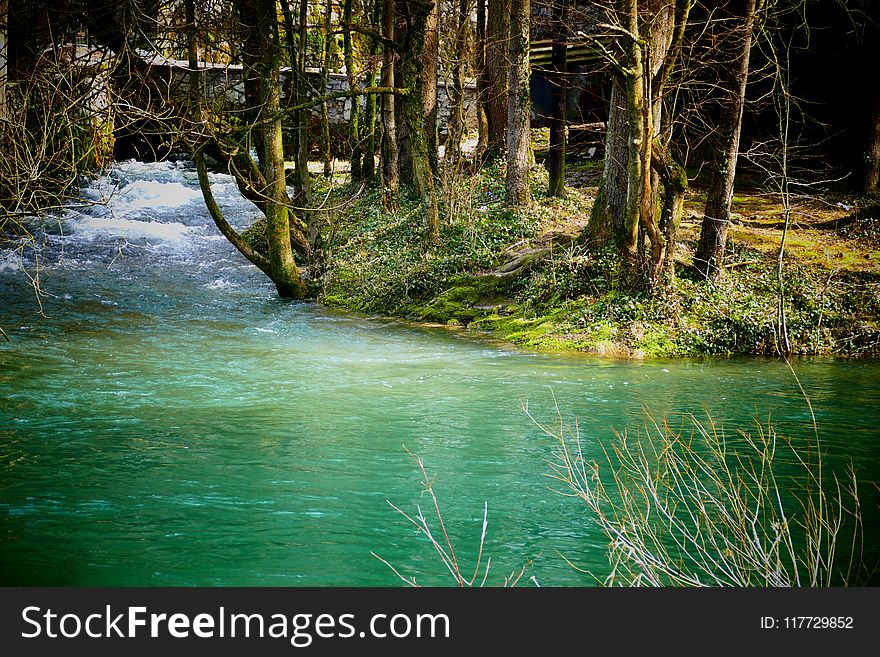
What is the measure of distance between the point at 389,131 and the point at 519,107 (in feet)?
14.4

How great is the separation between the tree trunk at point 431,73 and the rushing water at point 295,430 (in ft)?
16.0

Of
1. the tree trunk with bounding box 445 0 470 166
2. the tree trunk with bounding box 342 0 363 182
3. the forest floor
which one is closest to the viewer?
the forest floor

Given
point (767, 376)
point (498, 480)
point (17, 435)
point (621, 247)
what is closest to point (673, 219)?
point (621, 247)

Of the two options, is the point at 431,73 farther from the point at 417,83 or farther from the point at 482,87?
the point at 482,87

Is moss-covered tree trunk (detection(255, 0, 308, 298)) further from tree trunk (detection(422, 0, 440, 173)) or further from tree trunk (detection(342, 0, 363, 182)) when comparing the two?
tree trunk (detection(342, 0, 363, 182))

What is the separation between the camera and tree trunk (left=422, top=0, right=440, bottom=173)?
58.9 ft

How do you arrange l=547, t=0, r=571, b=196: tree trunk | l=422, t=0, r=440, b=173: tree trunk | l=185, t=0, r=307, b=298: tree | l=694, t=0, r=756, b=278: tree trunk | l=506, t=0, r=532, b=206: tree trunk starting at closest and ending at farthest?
l=694, t=0, r=756, b=278: tree trunk → l=185, t=0, r=307, b=298: tree → l=422, t=0, r=440, b=173: tree trunk → l=506, t=0, r=532, b=206: tree trunk → l=547, t=0, r=571, b=196: tree trunk

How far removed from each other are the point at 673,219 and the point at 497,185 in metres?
7.84

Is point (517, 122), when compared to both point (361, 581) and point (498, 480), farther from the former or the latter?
point (361, 581)

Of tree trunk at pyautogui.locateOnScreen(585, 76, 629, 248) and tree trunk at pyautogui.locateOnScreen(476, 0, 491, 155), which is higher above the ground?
tree trunk at pyautogui.locateOnScreen(476, 0, 491, 155)

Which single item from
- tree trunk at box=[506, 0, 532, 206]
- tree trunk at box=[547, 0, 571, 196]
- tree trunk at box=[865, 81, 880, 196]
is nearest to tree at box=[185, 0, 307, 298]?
tree trunk at box=[506, 0, 532, 206]

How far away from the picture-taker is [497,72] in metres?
22.1

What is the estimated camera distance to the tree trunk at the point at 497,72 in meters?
19.8

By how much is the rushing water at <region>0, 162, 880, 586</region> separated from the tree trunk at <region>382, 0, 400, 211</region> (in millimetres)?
6010
